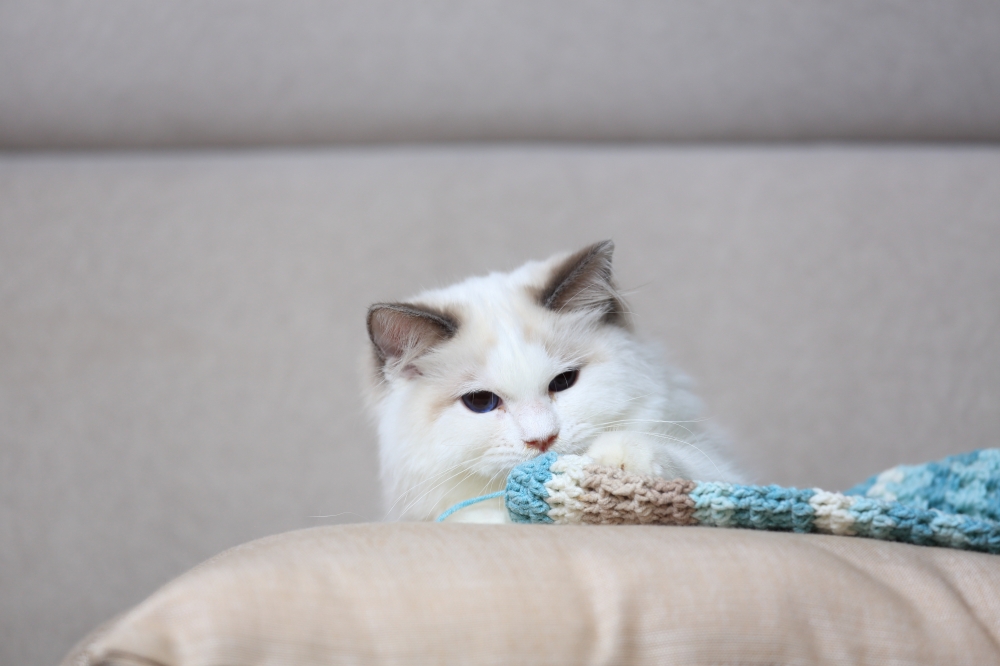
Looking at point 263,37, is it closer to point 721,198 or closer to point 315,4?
point 315,4

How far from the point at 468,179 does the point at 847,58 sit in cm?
115

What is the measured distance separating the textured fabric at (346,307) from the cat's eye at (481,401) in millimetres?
959

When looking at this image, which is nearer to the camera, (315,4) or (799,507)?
(799,507)

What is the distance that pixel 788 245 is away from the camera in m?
2.09

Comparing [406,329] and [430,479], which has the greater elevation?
[406,329]

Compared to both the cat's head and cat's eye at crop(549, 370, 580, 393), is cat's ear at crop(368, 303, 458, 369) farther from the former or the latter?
cat's eye at crop(549, 370, 580, 393)

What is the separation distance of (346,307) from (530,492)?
1.33 m

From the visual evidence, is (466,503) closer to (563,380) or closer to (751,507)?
(563,380)

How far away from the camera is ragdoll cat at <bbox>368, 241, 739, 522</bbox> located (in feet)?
3.62

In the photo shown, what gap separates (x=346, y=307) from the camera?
6.89 feet

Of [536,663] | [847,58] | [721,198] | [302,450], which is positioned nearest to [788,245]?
[721,198]

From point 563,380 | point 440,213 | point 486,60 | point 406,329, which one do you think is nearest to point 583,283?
point 563,380

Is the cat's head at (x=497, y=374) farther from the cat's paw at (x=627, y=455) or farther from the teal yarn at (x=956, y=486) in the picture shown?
the teal yarn at (x=956, y=486)

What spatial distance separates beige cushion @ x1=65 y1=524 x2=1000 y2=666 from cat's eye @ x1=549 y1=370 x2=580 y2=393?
0.43 m
